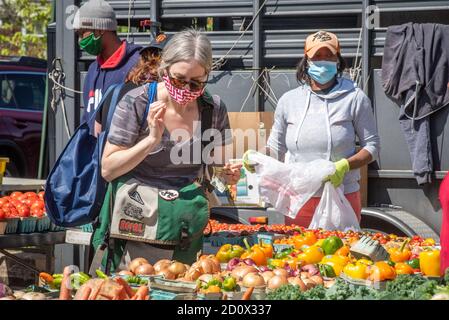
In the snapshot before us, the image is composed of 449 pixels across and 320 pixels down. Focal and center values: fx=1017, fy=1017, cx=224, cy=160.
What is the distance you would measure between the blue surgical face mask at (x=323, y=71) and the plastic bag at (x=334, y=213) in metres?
0.73

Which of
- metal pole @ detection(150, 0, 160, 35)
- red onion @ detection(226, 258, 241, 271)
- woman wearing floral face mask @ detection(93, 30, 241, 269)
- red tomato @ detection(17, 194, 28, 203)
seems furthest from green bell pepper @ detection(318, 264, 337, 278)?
metal pole @ detection(150, 0, 160, 35)

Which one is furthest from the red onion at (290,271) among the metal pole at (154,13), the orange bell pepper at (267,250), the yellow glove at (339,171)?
the metal pole at (154,13)

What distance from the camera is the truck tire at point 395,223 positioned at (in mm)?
7711

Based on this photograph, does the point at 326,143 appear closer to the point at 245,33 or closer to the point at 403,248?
the point at 403,248

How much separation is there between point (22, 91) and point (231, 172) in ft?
34.6

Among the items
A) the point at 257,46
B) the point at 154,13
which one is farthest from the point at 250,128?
the point at 154,13

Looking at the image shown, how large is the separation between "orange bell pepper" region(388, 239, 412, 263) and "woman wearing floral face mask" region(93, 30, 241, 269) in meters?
1.31

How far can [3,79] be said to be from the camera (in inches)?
599

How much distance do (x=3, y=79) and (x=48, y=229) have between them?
8113 mm

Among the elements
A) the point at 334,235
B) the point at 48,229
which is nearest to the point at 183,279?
the point at 334,235

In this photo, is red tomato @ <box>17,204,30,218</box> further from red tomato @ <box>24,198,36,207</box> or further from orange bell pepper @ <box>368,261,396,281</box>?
orange bell pepper @ <box>368,261,396,281</box>

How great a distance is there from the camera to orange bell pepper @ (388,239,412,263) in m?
5.79

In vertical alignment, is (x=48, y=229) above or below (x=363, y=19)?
below

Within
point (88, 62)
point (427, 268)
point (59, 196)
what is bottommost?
point (427, 268)
